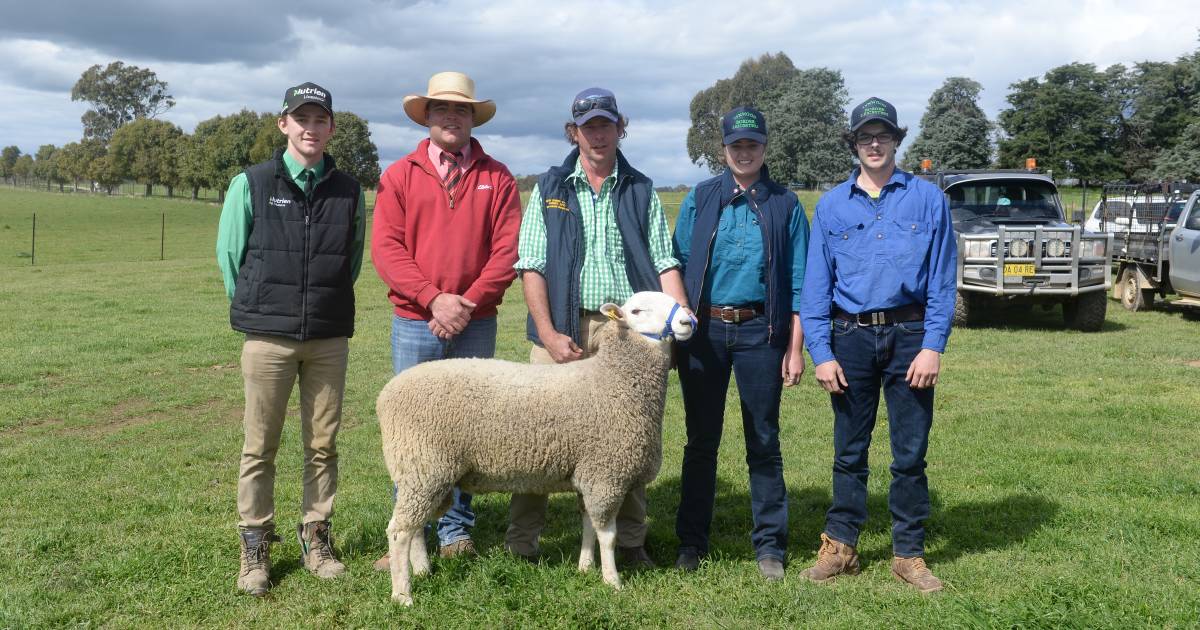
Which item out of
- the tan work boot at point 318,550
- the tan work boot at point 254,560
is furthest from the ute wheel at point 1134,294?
the tan work boot at point 254,560

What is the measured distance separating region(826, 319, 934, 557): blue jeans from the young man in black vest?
2605 mm

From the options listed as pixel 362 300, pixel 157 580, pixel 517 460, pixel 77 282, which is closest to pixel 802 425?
pixel 517 460

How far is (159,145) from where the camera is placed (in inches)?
2857

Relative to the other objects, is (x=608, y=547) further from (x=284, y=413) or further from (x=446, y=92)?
(x=446, y=92)

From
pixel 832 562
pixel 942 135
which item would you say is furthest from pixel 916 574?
pixel 942 135

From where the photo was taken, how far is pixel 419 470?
405cm

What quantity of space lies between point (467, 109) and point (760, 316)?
190 centimetres

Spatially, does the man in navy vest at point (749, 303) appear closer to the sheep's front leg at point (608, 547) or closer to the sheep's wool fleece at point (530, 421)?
the sheep's wool fleece at point (530, 421)

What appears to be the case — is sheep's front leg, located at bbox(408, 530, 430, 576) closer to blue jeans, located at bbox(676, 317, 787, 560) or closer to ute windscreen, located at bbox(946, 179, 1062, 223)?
blue jeans, located at bbox(676, 317, 787, 560)

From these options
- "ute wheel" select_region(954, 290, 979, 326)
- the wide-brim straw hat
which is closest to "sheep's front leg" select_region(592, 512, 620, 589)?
the wide-brim straw hat

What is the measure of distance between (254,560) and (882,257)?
11.4ft

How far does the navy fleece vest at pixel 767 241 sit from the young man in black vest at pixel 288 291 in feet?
5.80

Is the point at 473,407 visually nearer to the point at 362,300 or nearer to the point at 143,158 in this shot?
the point at 362,300

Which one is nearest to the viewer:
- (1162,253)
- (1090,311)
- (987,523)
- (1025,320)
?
(987,523)
